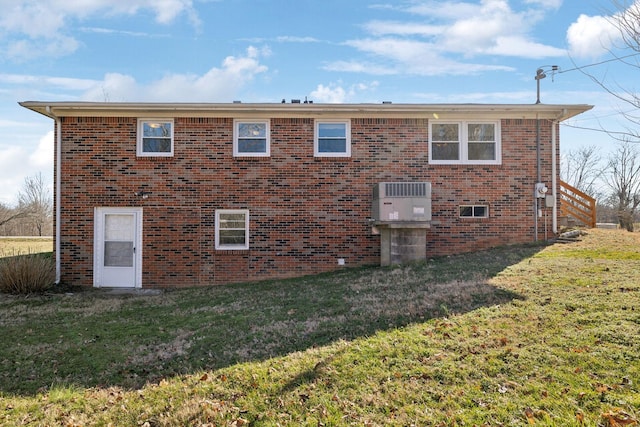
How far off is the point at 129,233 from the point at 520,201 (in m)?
10.3

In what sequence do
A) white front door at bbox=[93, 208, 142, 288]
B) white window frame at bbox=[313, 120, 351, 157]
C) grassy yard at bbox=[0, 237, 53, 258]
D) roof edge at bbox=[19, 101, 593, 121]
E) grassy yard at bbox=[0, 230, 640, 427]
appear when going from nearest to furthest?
grassy yard at bbox=[0, 230, 640, 427]
roof edge at bbox=[19, 101, 593, 121]
white front door at bbox=[93, 208, 142, 288]
white window frame at bbox=[313, 120, 351, 157]
grassy yard at bbox=[0, 237, 53, 258]

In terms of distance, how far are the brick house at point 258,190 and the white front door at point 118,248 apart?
3cm

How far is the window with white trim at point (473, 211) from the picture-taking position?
10.7 m

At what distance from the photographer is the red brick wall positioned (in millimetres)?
10586

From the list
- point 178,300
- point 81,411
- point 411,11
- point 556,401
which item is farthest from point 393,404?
point 411,11

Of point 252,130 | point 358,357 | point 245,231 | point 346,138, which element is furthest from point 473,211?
point 358,357

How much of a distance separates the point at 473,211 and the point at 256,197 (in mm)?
5735

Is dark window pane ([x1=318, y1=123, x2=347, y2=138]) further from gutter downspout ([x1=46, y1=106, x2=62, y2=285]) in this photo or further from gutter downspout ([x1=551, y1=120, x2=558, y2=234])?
gutter downspout ([x1=46, y1=106, x2=62, y2=285])

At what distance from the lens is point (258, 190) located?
420 inches

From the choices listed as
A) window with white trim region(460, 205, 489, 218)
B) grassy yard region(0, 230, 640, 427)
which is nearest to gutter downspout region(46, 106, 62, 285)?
grassy yard region(0, 230, 640, 427)

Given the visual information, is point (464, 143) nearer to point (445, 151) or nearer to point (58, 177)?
point (445, 151)

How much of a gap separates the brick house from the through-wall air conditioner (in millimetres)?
973


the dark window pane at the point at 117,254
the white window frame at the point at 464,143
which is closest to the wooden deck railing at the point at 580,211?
the white window frame at the point at 464,143

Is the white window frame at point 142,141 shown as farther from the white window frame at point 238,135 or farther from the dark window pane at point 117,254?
the dark window pane at point 117,254
